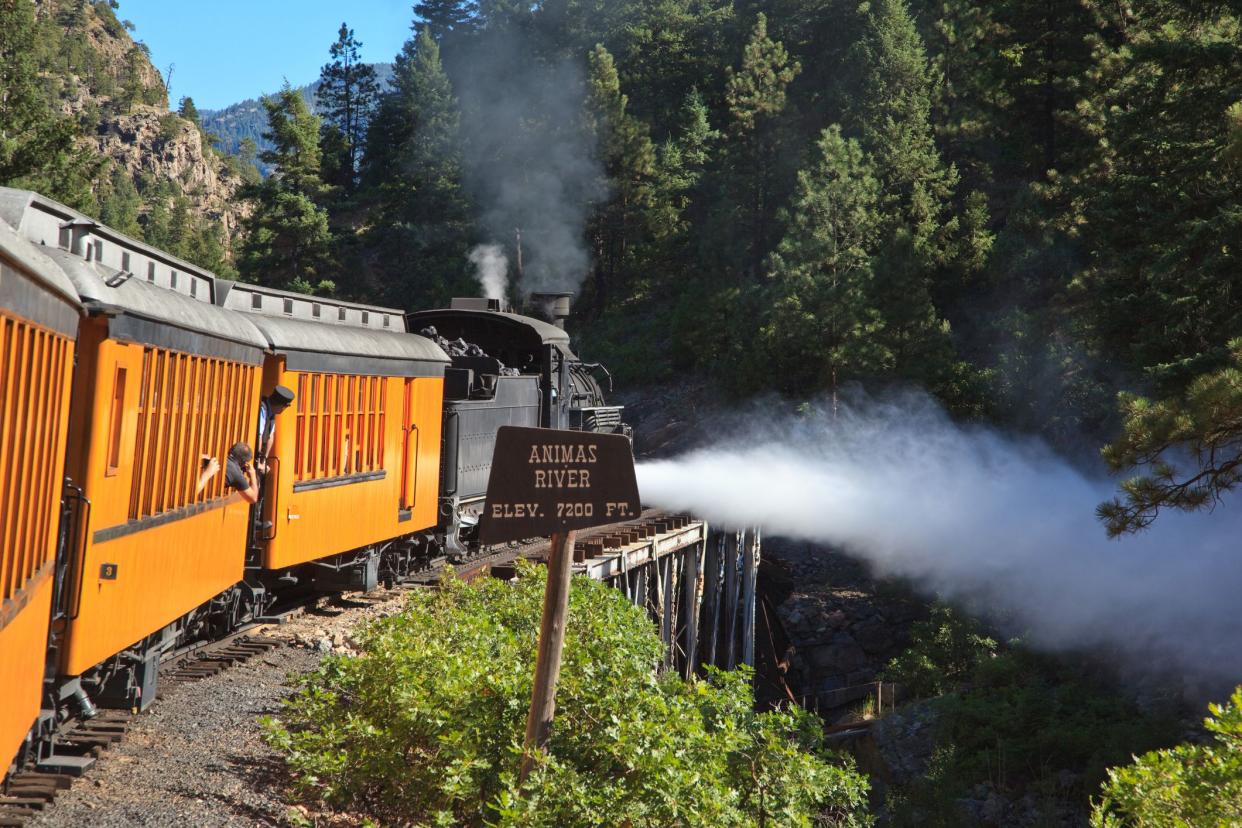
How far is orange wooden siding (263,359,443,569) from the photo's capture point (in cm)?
959

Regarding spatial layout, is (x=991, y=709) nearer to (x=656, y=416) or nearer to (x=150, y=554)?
(x=150, y=554)

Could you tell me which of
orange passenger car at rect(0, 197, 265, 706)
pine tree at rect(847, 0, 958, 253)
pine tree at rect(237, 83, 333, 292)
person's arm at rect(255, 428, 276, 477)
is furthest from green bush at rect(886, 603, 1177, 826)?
pine tree at rect(237, 83, 333, 292)

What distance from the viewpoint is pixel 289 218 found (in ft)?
171

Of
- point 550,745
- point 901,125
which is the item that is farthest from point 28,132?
point 901,125

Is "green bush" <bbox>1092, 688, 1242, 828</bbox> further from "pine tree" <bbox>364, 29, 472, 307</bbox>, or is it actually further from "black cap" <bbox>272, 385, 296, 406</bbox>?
"pine tree" <bbox>364, 29, 472, 307</bbox>

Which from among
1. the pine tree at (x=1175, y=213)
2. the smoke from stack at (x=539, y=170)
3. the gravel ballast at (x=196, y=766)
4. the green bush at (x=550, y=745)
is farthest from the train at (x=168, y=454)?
the smoke from stack at (x=539, y=170)

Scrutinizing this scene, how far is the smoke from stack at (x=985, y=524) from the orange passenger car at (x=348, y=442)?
36.0ft

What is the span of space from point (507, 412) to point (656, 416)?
27.7 m

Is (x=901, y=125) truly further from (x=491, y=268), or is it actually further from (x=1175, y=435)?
(x=1175, y=435)

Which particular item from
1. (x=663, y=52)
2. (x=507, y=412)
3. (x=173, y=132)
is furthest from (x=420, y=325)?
(x=173, y=132)

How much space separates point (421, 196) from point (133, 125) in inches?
2768

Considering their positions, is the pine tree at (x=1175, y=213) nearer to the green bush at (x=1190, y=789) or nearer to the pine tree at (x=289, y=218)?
the green bush at (x=1190, y=789)

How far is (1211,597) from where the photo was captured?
56.4ft

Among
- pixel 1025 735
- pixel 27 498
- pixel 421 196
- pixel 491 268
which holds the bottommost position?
pixel 1025 735
